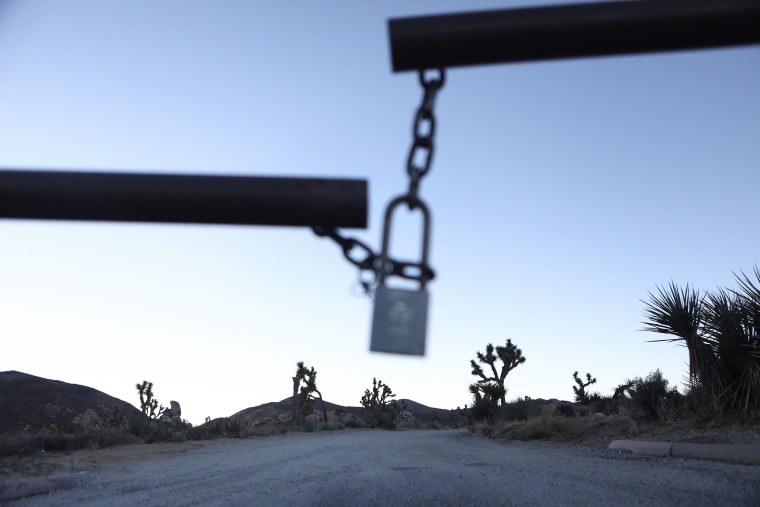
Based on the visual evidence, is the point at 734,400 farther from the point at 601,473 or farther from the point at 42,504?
Answer: the point at 42,504

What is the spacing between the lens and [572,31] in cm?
299

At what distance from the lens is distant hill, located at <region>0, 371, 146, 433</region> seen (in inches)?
1875

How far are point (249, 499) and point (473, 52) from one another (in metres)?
6.75

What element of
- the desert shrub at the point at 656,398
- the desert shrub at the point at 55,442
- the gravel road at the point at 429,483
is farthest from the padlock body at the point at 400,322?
the desert shrub at the point at 55,442

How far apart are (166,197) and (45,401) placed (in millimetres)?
56061

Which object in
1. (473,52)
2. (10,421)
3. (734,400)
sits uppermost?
(473,52)

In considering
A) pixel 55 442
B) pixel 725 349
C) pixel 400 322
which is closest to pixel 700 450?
pixel 725 349

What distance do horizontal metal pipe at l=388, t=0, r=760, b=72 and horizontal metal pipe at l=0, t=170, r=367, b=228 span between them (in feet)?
2.31

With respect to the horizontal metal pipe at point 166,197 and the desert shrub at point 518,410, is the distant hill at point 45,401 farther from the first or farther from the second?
the horizontal metal pipe at point 166,197

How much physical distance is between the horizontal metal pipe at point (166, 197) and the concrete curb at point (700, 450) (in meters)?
8.71

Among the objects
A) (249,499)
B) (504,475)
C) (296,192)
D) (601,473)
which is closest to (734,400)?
(601,473)

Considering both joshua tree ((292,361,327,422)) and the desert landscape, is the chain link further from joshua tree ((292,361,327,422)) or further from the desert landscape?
joshua tree ((292,361,327,422))

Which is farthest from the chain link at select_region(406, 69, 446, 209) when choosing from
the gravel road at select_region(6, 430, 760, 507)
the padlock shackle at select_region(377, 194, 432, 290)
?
the gravel road at select_region(6, 430, 760, 507)

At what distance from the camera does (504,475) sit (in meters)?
9.04
